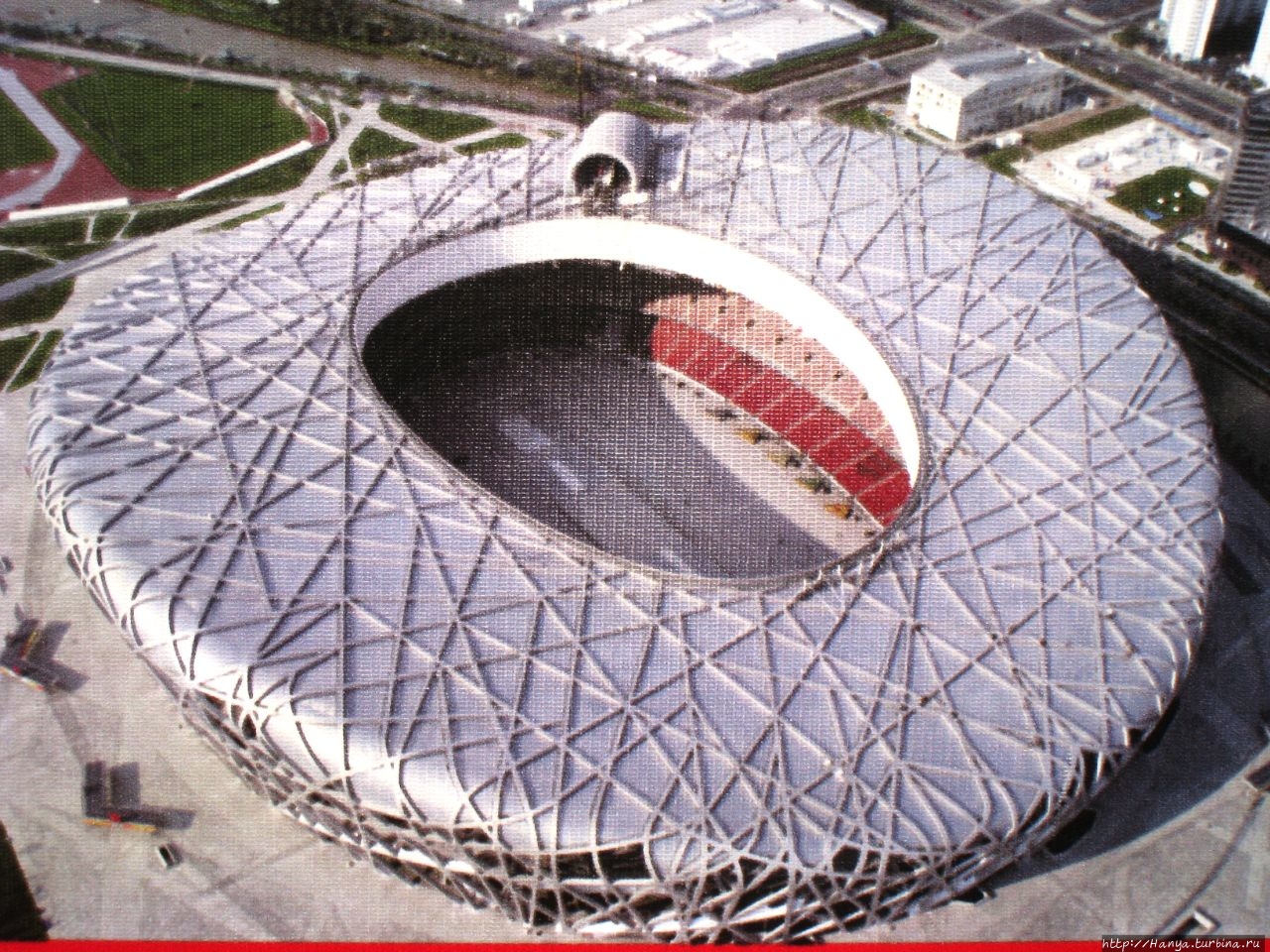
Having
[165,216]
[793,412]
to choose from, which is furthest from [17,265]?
[793,412]

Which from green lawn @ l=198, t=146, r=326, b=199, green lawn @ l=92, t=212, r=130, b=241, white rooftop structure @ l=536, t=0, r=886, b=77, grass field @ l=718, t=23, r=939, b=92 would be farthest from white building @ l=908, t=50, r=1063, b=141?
green lawn @ l=92, t=212, r=130, b=241

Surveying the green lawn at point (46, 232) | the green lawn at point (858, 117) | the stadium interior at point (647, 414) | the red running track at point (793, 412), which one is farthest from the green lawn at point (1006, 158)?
the green lawn at point (46, 232)

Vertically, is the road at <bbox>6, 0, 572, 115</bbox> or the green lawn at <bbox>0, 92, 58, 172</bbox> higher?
the road at <bbox>6, 0, 572, 115</bbox>

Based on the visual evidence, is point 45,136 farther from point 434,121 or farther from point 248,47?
point 434,121

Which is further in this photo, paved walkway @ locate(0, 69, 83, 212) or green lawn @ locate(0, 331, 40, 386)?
paved walkway @ locate(0, 69, 83, 212)

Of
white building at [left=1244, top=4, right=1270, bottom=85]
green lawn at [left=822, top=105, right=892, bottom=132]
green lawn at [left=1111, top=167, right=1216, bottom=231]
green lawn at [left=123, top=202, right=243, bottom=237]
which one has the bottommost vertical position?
green lawn at [left=123, top=202, right=243, bottom=237]

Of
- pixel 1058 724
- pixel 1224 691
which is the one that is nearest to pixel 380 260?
pixel 1058 724

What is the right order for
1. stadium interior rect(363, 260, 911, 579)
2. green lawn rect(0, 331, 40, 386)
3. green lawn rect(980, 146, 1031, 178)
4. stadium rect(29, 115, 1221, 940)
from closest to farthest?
stadium rect(29, 115, 1221, 940) < stadium interior rect(363, 260, 911, 579) < green lawn rect(0, 331, 40, 386) < green lawn rect(980, 146, 1031, 178)

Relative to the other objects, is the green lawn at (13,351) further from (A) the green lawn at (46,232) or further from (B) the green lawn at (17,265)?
(A) the green lawn at (46,232)

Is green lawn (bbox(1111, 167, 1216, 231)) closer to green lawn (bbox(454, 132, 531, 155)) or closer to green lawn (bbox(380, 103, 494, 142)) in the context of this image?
green lawn (bbox(454, 132, 531, 155))
